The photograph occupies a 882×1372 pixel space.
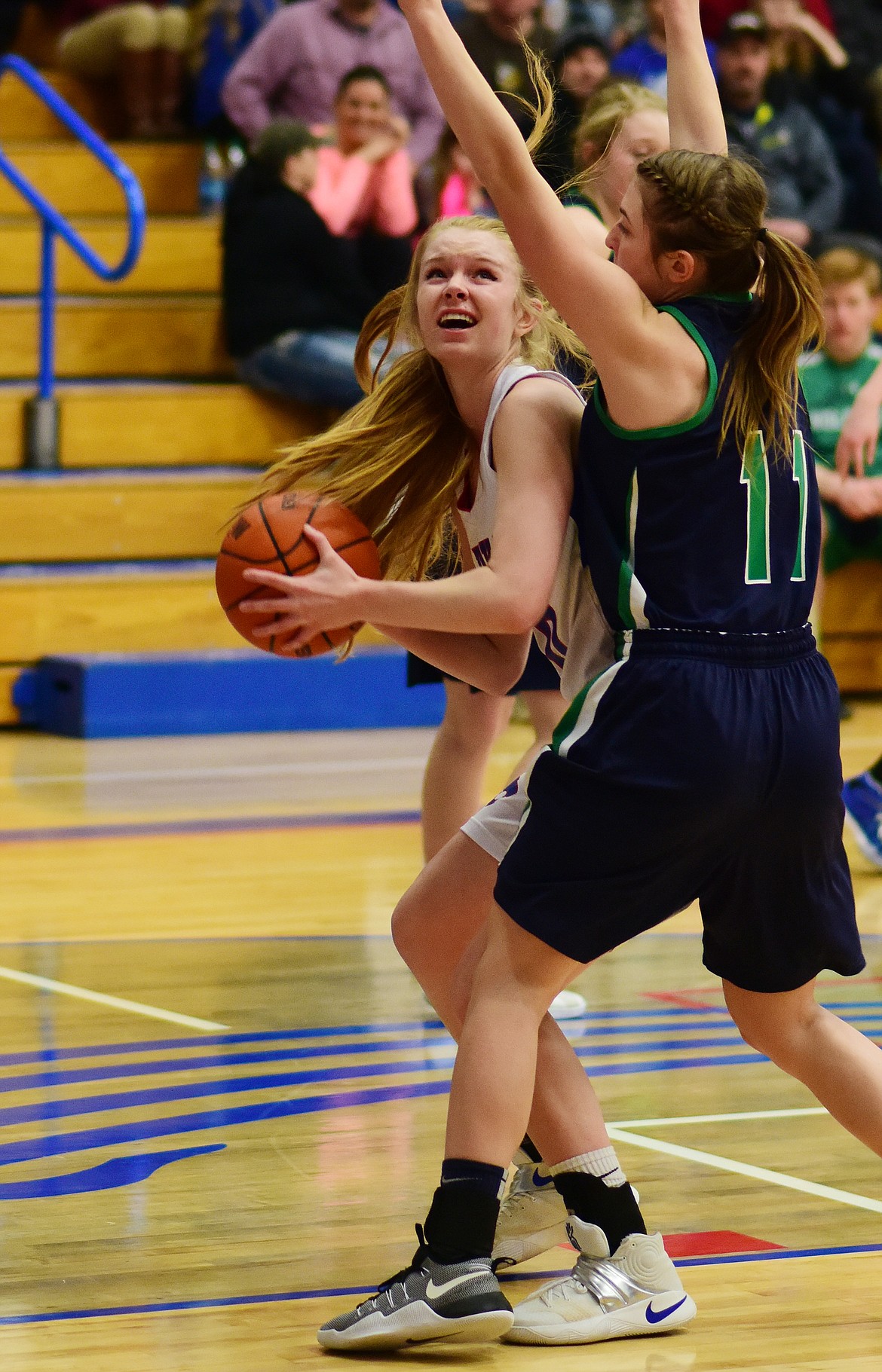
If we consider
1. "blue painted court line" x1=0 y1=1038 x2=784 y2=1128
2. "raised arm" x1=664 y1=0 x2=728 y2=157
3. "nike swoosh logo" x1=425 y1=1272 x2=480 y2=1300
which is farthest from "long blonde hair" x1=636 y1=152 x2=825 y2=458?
"blue painted court line" x1=0 y1=1038 x2=784 y2=1128

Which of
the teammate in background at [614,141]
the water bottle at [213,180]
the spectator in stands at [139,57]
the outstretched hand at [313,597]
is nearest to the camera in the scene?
the outstretched hand at [313,597]

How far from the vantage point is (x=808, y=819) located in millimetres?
2830

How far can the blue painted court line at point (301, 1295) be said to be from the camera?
2887 millimetres

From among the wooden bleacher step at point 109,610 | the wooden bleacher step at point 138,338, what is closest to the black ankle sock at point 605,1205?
the wooden bleacher step at point 109,610

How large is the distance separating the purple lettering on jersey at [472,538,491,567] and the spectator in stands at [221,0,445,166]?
7155 millimetres

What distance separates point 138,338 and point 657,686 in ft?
24.9

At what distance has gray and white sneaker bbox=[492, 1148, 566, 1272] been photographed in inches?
127

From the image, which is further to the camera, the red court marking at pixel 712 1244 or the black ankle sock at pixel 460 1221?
the red court marking at pixel 712 1244

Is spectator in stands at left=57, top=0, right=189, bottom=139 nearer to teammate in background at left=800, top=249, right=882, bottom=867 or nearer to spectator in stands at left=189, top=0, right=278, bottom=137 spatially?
A: spectator in stands at left=189, top=0, right=278, bottom=137

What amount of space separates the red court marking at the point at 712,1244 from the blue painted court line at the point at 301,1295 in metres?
0.02

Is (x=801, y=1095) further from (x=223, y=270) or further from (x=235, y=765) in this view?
(x=223, y=270)

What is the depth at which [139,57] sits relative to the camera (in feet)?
36.0

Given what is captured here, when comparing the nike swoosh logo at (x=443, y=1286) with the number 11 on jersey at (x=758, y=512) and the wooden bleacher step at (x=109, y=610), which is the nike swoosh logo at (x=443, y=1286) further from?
the wooden bleacher step at (x=109, y=610)

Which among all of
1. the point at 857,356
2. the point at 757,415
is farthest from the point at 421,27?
the point at 857,356
